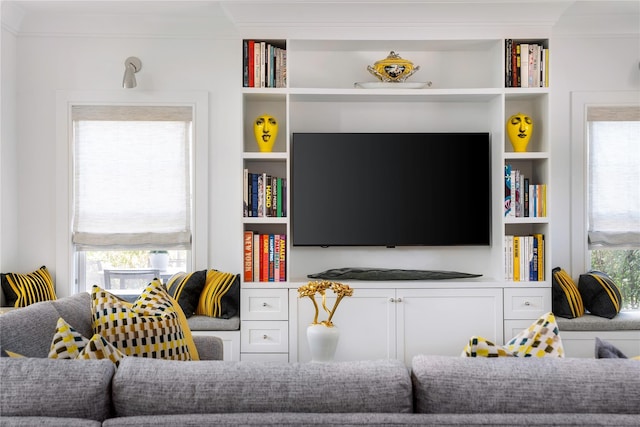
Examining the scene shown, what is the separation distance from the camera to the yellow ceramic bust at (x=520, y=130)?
433 centimetres

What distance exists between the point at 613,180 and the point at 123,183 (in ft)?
11.6

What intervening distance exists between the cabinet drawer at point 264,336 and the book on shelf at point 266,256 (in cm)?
29

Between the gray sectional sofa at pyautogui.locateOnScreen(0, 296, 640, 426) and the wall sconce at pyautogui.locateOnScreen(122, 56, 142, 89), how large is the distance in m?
3.10

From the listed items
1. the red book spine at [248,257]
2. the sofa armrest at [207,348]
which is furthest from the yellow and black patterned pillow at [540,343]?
the red book spine at [248,257]

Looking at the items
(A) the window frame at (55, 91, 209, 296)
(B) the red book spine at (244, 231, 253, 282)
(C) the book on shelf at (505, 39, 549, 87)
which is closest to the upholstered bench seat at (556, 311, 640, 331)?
(C) the book on shelf at (505, 39, 549, 87)

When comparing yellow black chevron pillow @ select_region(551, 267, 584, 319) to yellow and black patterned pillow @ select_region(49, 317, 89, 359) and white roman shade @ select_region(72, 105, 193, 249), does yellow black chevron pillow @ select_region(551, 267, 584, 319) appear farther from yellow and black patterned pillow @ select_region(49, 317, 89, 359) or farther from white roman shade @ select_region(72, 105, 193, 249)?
yellow and black patterned pillow @ select_region(49, 317, 89, 359)

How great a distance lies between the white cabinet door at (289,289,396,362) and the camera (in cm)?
416

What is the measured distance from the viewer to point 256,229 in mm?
4582

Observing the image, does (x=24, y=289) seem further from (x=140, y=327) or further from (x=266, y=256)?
(x=140, y=327)

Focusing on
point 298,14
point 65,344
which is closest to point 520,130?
point 298,14

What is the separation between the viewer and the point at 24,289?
425 centimetres

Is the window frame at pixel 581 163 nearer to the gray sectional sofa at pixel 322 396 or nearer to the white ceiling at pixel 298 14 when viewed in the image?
the white ceiling at pixel 298 14

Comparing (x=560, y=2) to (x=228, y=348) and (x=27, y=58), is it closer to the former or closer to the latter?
(x=228, y=348)

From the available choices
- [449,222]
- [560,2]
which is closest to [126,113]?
[449,222]
